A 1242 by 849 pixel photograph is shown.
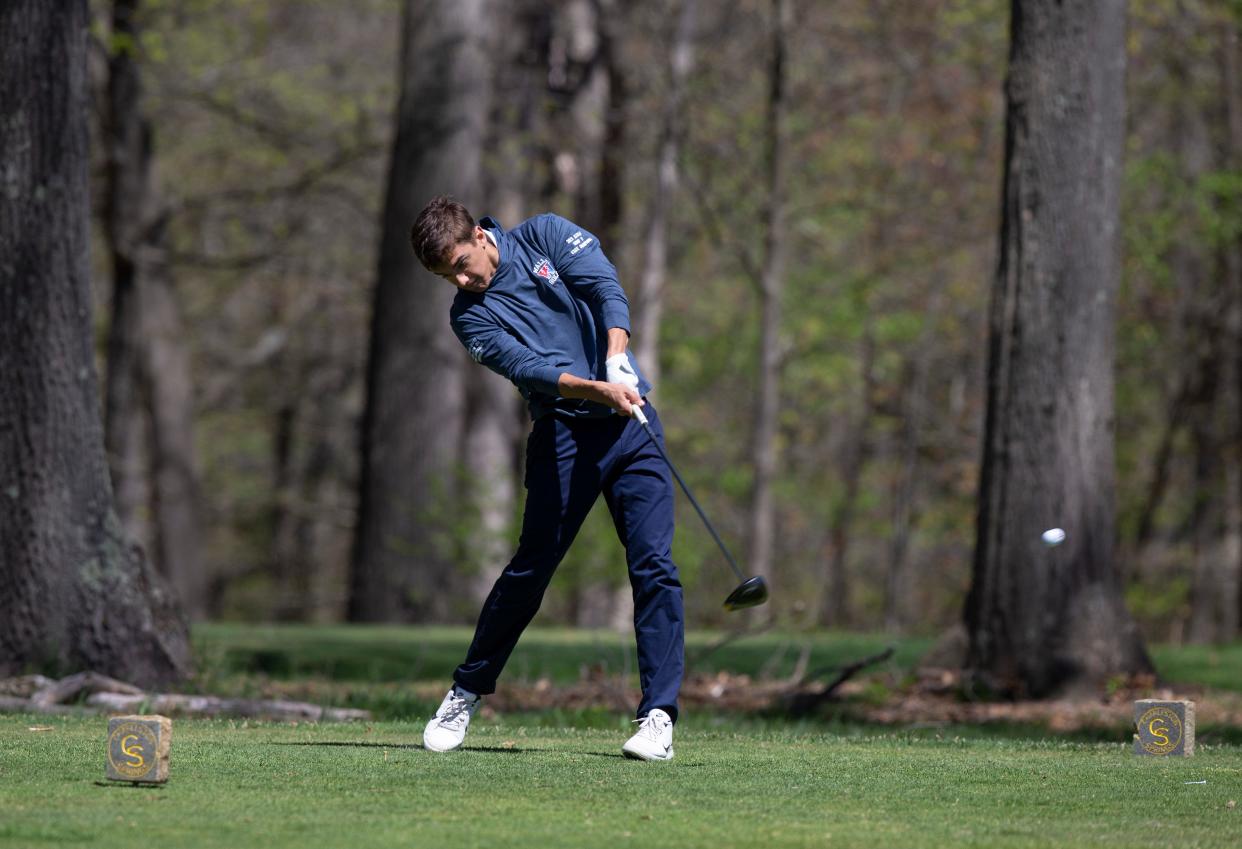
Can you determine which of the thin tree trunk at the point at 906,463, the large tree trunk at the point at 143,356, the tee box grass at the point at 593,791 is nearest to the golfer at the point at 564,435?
the tee box grass at the point at 593,791

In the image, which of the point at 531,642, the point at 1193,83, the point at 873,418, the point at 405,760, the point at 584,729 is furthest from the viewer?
the point at 873,418

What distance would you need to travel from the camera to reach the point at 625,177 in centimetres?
2667

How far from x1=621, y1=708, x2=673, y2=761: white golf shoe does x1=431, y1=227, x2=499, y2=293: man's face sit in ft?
5.73

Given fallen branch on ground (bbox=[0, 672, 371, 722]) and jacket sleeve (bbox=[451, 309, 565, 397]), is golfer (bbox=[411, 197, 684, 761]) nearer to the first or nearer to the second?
jacket sleeve (bbox=[451, 309, 565, 397])

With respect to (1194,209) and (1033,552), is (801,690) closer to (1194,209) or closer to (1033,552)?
(1033,552)

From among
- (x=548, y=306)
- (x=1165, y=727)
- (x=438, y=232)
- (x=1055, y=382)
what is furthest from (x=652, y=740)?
(x=1055, y=382)

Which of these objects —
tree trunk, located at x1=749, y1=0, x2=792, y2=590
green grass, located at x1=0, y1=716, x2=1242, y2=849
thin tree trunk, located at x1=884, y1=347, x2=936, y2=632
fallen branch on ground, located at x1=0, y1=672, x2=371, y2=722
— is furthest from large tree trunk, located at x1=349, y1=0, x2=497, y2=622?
green grass, located at x1=0, y1=716, x2=1242, y2=849

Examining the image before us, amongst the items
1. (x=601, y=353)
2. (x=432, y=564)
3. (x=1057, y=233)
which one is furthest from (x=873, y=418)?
(x=601, y=353)

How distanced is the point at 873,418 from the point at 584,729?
24.5 metres

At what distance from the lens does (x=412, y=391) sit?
1945cm

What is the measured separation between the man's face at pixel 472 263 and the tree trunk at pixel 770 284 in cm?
1570

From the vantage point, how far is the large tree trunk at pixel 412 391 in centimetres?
1928

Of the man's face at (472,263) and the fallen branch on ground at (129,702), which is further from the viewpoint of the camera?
the fallen branch on ground at (129,702)

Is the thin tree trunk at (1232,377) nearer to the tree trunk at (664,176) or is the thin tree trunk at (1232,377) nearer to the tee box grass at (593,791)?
the tree trunk at (664,176)
